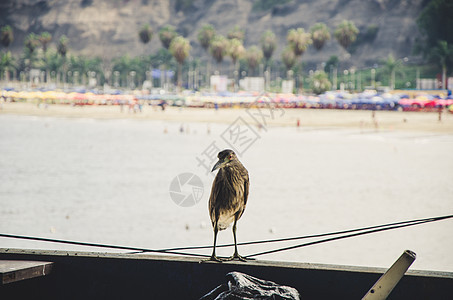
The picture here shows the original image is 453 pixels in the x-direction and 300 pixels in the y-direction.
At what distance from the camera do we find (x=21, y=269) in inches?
154

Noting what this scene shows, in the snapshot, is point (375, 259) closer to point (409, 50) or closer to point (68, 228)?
point (68, 228)

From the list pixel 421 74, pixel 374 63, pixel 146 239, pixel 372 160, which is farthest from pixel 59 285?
pixel 374 63

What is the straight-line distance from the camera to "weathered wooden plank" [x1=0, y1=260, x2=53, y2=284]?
3805 millimetres

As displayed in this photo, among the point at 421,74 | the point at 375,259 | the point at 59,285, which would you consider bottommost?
the point at 375,259

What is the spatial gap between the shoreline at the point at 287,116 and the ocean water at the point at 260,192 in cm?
742

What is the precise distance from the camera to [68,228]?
18422 millimetres

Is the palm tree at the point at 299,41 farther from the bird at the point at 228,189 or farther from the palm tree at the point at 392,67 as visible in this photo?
the bird at the point at 228,189

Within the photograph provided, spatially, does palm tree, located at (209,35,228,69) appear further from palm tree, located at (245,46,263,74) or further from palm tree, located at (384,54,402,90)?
palm tree, located at (384,54,402,90)

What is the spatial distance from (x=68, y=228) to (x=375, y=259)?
9.28 m

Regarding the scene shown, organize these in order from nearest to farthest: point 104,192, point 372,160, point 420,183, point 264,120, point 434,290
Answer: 1. point 434,290
2. point 104,192
3. point 420,183
4. point 372,160
5. point 264,120

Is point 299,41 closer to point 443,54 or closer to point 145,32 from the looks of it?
point 443,54

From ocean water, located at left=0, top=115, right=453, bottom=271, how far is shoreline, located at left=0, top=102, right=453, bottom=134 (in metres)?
7.42

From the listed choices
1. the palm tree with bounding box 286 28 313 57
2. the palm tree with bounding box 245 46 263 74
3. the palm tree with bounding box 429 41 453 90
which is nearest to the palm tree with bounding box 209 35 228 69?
the palm tree with bounding box 245 46 263 74

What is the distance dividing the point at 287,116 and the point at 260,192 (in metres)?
51.9
